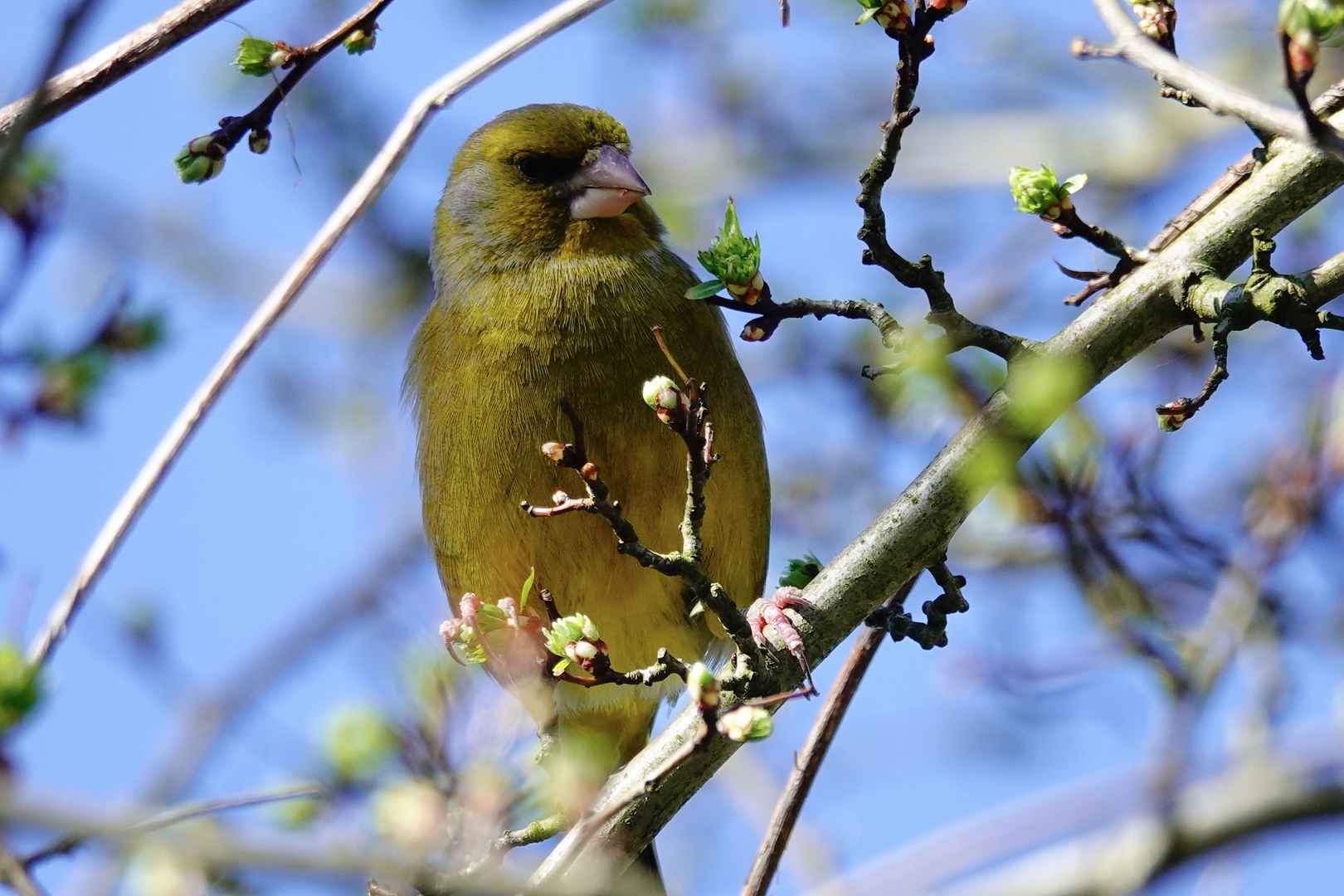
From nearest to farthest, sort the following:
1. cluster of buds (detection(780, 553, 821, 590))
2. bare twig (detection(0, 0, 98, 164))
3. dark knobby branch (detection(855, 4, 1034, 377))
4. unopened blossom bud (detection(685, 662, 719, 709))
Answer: bare twig (detection(0, 0, 98, 164))
unopened blossom bud (detection(685, 662, 719, 709))
dark knobby branch (detection(855, 4, 1034, 377))
cluster of buds (detection(780, 553, 821, 590))

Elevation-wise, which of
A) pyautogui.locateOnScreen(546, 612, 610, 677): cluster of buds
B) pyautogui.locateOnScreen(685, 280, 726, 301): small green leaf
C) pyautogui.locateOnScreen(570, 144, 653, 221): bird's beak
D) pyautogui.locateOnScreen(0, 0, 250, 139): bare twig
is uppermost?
pyautogui.locateOnScreen(570, 144, 653, 221): bird's beak

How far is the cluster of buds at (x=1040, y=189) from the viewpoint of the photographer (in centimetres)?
286

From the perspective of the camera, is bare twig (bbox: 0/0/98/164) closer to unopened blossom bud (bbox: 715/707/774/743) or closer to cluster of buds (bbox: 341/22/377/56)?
cluster of buds (bbox: 341/22/377/56)

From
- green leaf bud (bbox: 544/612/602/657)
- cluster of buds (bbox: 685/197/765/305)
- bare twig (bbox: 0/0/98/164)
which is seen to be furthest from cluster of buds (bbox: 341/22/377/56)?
green leaf bud (bbox: 544/612/602/657)

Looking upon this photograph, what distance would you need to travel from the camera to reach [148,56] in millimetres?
2473

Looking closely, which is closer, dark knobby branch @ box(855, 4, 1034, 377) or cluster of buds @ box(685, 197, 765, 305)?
dark knobby branch @ box(855, 4, 1034, 377)

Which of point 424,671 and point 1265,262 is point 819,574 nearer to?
point 424,671

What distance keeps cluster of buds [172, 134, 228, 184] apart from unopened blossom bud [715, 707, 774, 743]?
1.50m

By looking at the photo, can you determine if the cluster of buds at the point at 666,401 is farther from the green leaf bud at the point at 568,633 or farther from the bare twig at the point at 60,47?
the bare twig at the point at 60,47

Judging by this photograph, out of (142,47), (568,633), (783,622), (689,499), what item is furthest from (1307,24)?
(142,47)

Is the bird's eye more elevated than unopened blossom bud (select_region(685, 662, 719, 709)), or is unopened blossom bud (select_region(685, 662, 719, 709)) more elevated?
the bird's eye

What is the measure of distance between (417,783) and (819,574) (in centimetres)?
97

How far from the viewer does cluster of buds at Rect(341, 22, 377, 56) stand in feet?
9.08

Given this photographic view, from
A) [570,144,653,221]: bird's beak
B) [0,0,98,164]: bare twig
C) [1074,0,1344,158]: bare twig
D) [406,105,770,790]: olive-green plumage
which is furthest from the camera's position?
[570,144,653,221]: bird's beak
